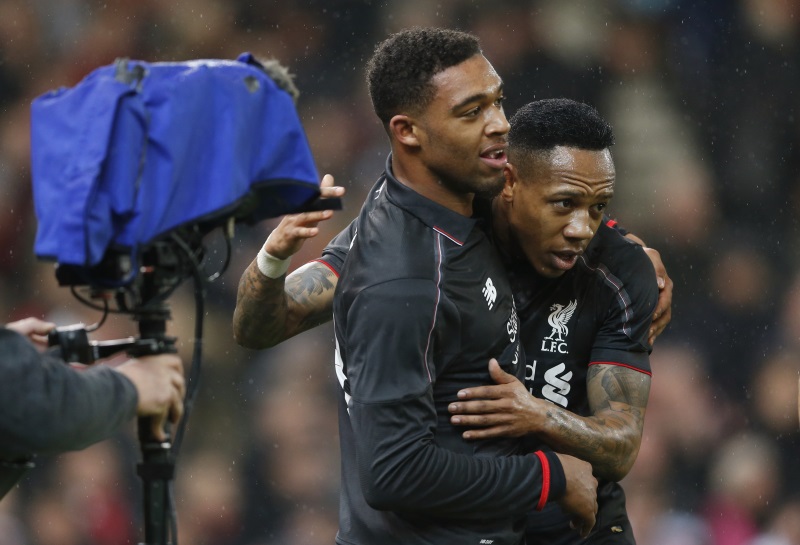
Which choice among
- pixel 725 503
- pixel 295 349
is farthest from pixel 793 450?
pixel 295 349

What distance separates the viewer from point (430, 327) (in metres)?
2.07

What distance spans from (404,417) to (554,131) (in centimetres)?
80

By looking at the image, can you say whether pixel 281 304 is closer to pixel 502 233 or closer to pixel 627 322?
pixel 502 233

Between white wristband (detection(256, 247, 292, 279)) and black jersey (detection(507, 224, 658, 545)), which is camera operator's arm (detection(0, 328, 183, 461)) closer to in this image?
white wristband (detection(256, 247, 292, 279))

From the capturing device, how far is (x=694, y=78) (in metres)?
4.26

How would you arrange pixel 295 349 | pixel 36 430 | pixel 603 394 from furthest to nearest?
pixel 295 349 < pixel 603 394 < pixel 36 430

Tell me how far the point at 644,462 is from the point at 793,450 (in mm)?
567

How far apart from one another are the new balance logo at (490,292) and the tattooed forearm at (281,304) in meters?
0.47

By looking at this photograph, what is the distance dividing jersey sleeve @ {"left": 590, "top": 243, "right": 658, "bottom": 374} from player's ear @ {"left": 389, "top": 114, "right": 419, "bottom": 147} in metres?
0.58

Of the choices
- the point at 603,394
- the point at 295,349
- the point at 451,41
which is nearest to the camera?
the point at 451,41

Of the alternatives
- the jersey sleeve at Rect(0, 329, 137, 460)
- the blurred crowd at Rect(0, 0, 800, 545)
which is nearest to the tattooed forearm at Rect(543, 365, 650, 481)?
the jersey sleeve at Rect(0, 329, 137, 460)

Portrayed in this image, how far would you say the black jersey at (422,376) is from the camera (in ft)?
6.68

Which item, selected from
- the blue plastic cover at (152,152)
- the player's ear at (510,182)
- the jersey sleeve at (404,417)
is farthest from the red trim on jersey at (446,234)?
the blue plastic cover at (152,152)

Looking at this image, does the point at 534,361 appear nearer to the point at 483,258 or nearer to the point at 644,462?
the point at 483,258
